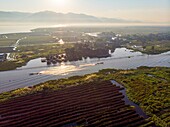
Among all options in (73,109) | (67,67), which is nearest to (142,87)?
(73,109)

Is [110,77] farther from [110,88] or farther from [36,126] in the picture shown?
[36,126]

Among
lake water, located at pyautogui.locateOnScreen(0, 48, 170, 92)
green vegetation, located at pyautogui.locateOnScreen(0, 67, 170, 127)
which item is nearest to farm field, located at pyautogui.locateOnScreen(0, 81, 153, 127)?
green vegetation, located at pyautogui.locateOnScreen(0, 67, 170, 127)

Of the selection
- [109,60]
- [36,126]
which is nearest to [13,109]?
[36,126]

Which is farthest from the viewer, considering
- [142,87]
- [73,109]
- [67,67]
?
[67,67]

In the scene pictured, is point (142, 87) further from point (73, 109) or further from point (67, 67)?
point (67, 67)

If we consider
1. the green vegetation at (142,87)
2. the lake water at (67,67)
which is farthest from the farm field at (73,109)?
the lake water at (67,67)

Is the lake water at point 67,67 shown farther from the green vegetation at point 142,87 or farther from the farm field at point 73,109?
the farm field at point 73,109
